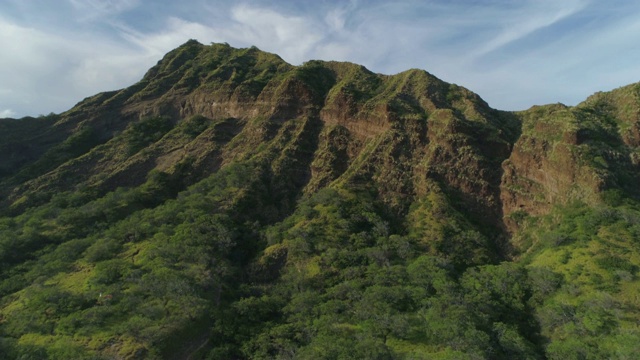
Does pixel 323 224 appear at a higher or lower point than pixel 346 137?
lower

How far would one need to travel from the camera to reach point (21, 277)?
54.4 metres

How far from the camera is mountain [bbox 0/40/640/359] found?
42.2 meters

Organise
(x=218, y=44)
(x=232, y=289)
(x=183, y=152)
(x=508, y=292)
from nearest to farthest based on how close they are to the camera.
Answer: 1. (x=508, y=292)
2. (x=232, y=289)
3. (x=183, y=152)
4. (x=218, y=44)

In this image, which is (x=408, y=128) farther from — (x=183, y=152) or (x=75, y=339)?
(x=75, y=339)

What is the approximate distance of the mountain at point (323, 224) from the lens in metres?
42.2

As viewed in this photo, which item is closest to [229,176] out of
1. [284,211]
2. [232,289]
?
[284,211]

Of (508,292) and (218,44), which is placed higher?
(218,44)

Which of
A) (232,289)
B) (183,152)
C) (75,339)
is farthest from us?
(183,152)

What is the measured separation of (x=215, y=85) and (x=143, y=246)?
45860mm

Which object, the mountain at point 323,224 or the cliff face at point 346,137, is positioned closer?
the mountain at point 323,224

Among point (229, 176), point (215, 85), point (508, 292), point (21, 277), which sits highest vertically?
point (215, 85)

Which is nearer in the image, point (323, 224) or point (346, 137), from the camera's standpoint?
→ point (323, 224)

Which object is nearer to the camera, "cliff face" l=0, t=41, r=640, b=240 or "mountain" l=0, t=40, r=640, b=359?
"mountain" l=0, t=40, r=640, b=359

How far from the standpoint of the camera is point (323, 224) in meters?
60.2
